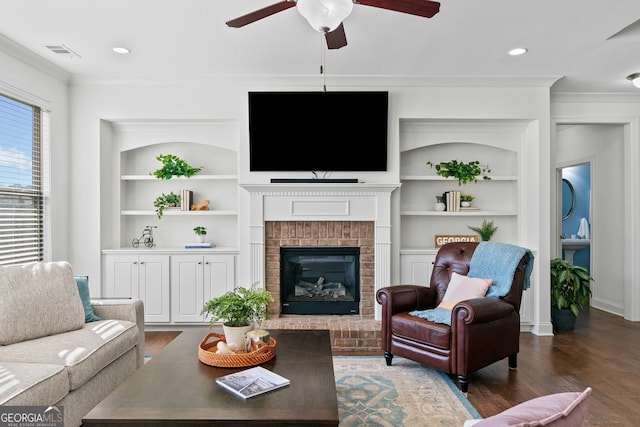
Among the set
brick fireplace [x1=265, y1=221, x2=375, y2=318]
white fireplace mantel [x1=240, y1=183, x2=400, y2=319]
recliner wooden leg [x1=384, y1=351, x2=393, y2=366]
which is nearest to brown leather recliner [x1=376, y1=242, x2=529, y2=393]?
recliner wooden leg [x1=384, y1=351, x2=393, y2=366]

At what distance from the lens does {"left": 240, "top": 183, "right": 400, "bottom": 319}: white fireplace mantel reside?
4.24m

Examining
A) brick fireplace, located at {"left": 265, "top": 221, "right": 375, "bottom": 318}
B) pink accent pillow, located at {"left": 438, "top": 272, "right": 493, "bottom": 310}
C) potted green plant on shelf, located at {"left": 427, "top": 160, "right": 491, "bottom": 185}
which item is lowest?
pink accent pillow, located at {"left": 438, "top": 272, "right": 493, "bottom": 310}

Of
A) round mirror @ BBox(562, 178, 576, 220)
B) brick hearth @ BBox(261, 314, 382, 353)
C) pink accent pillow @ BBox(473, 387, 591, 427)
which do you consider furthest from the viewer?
round mirror @ BBox(562, 178, 576, 220)

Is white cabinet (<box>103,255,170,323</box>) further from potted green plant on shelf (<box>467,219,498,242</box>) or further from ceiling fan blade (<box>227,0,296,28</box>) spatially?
potted green plant on shelf (<box>467,219,498,242</box>)

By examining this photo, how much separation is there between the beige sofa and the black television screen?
1992 mm

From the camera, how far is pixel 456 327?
284cm

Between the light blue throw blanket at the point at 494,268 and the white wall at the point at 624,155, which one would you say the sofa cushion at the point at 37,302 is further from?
the white wall at the point at 624,155

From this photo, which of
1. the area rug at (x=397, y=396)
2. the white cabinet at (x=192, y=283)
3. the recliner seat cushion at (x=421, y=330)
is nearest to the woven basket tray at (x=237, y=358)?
the area rug at (x=397, y=396)

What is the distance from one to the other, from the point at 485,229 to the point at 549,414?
4.01m

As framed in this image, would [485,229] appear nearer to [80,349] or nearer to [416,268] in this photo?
[416,268]

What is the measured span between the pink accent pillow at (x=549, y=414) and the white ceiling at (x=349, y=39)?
2.62 metres

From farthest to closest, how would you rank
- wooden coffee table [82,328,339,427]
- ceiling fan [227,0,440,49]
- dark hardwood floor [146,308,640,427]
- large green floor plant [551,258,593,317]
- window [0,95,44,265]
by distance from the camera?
1. large green floor plant [551,258,593,317]
2. window [0,95,44,265]
3. dark hardwood floor [146,308,640,427]
4. ceiling fan [227,0,440,49]
5. wooden coffee table [82,328,339,427]

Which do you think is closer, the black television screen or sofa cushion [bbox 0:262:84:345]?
sofa cushion [bbox 0:262:84:345]

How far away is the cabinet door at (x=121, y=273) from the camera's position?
431cm
